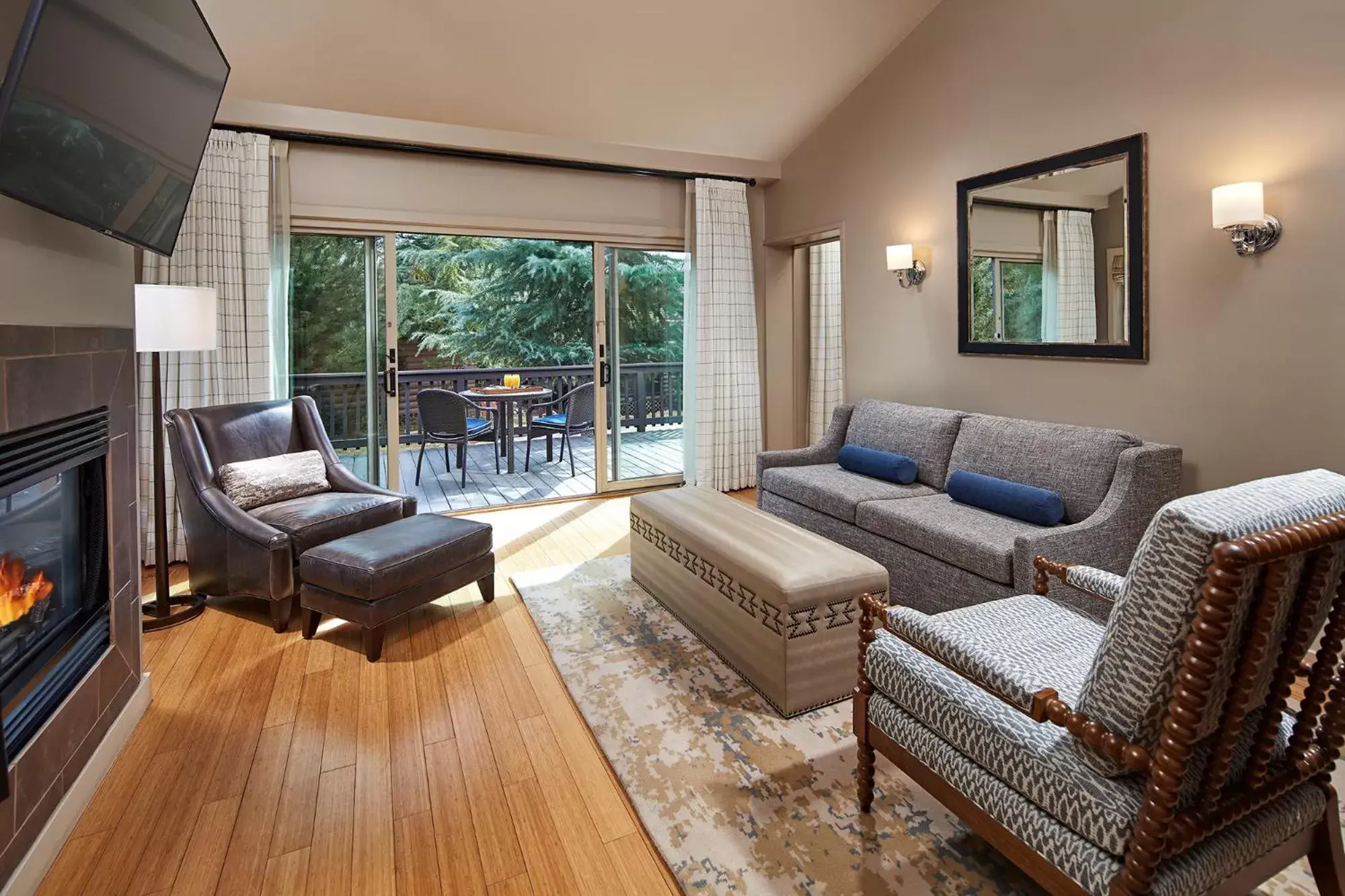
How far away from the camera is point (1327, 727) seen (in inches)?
55.0

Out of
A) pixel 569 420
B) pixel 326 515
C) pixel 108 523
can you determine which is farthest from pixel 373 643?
pixel 569 420

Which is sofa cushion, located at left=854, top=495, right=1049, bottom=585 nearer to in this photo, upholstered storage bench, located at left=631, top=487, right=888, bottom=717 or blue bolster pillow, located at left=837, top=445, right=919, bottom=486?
blue bolster pillow, located at left=837, top=445, right=919, bottom=486

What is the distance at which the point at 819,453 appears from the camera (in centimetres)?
452

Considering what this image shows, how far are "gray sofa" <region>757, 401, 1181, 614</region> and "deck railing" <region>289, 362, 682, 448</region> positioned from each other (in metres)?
1.80

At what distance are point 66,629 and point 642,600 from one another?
2048mm

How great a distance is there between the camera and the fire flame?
5.49 ft

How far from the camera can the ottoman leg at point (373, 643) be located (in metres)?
2.74

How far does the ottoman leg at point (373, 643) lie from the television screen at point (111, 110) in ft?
4.85

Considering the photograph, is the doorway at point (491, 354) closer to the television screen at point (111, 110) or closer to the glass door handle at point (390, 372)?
the glass door handle at point (390, 372)

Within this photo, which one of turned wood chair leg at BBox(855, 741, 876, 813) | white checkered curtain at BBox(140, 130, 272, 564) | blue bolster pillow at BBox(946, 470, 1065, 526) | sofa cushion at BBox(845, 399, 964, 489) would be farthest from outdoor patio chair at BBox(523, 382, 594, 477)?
turned wood chair leg at BBox(855, 741, 876, 813)

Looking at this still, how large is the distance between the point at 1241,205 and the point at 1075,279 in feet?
2.70

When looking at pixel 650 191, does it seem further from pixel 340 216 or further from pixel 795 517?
pixel 795 517

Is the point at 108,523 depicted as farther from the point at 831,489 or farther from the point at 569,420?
the point at 569,420

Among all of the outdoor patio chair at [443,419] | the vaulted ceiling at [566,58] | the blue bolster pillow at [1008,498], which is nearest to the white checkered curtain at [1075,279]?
the blue bolster pillow at [1008,498]
